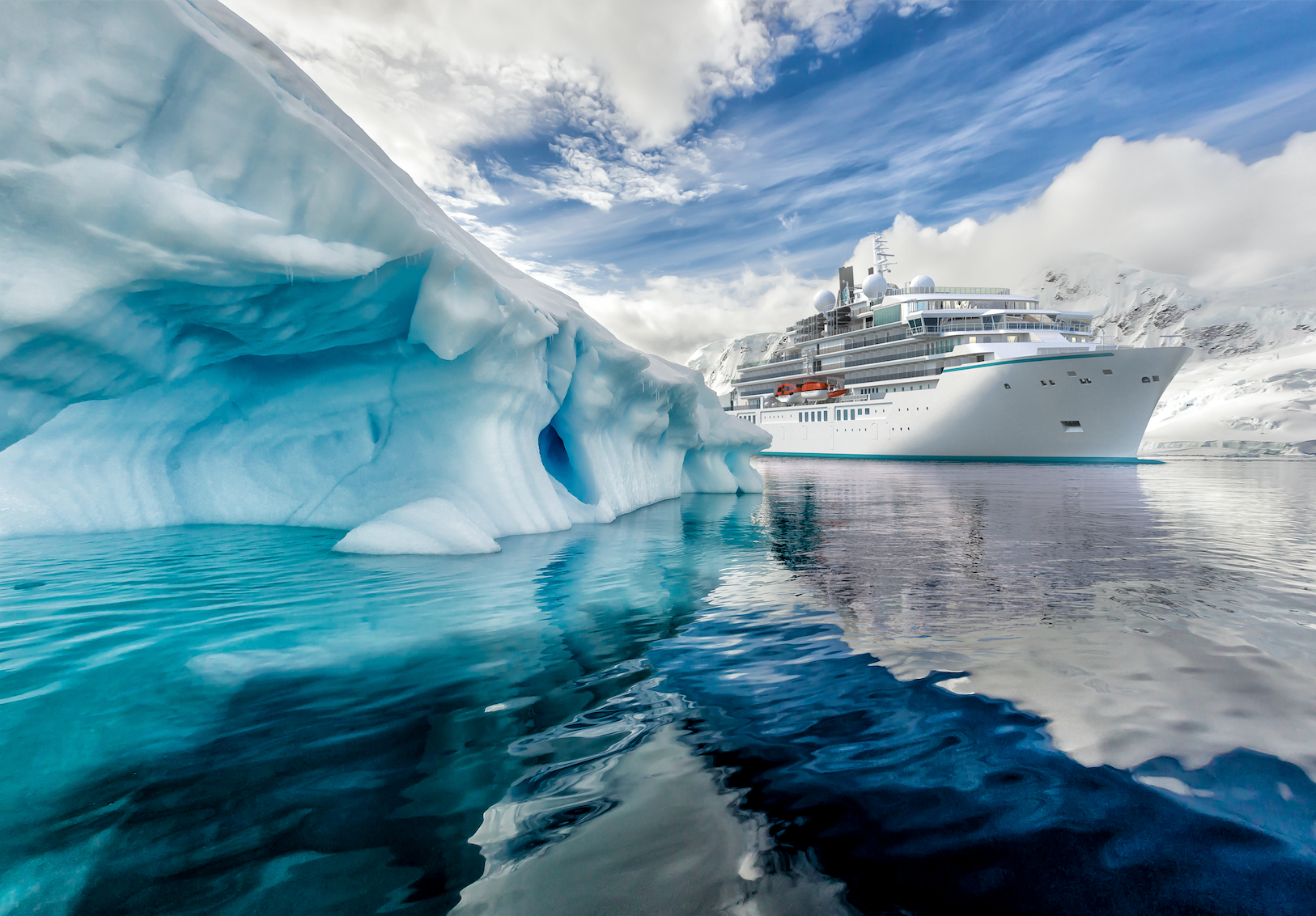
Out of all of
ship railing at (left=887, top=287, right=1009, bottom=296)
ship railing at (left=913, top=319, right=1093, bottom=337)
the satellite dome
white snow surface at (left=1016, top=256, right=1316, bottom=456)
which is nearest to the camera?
ship railing at (left=913, top=319, right=1093, bottom=337)

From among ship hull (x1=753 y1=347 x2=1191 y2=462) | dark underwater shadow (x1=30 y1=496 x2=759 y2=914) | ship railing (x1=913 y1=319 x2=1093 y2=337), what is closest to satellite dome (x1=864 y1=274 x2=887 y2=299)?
ship railing (x1=913 y1=319 x2=1093 y2=337)

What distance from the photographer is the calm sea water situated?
5.34 ft

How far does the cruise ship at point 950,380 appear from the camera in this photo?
89.5 ft

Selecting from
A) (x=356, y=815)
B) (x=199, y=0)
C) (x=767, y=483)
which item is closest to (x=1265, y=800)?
(x=356, y=815)

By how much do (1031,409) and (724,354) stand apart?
311ft

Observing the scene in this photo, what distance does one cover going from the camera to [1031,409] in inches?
1120

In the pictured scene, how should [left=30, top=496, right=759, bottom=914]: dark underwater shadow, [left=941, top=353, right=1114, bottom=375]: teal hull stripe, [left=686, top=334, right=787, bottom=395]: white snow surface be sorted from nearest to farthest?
[left=30, top=496, right=759, bottom=914]: dark underwater shadow < [left=941, top=353, right=1114, bottom=375]: teal hull stripe < [left=686, top=334, right=787, bottom=395]: white snow surface

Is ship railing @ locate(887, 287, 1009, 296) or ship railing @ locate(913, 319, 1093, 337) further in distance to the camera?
ship railing @ locate(887, 287, 1009, 296)

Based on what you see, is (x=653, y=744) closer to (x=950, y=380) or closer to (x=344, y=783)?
(x=344, y=783)

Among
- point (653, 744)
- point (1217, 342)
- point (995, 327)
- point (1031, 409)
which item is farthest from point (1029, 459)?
point (1217, 342)

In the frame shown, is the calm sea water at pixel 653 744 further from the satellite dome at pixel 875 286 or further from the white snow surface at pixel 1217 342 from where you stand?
the satellite dome at pixel 875 286

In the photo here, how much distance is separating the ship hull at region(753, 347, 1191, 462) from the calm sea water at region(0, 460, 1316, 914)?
26.6 metres

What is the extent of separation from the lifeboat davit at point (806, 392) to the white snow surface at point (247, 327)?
99.2ft

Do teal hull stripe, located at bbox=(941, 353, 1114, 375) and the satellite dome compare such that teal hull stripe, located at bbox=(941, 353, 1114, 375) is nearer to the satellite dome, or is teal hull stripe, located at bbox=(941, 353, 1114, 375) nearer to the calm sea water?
the satellite dome
